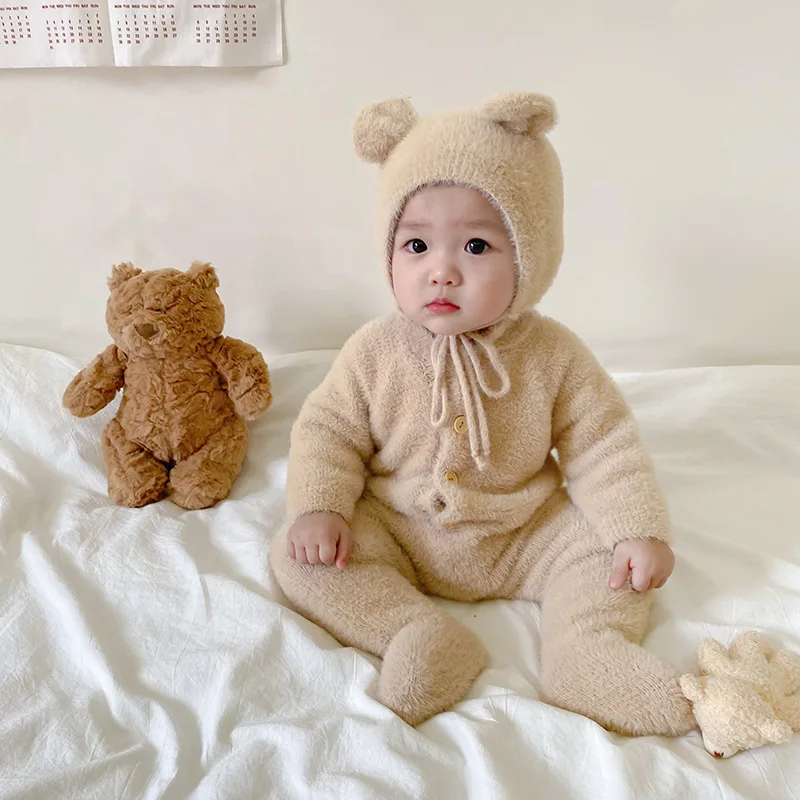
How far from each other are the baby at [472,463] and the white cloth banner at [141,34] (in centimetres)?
37

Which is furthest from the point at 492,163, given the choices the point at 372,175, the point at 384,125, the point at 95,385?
the point at 95,385

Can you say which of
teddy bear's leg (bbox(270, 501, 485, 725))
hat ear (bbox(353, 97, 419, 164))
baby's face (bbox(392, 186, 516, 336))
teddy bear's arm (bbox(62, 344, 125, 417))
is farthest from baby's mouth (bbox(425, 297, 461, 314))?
teddy bear's arm (bbox(62, 344, 125, 417))

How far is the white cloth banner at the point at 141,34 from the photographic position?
108 centimetres

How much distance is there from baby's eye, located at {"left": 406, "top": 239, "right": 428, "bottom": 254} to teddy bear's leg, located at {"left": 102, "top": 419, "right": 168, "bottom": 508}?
51 cm

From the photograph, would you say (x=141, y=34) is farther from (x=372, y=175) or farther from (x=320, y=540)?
(x=320, y=540)

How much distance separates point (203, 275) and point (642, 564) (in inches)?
27.7

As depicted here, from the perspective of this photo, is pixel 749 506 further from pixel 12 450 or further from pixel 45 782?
pixel 12 450

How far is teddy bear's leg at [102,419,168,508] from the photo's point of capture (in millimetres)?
1044

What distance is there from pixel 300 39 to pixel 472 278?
559mm

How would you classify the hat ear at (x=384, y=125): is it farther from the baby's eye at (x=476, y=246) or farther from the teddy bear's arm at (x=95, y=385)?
the teddy bear's arm at (x=95, y=385)

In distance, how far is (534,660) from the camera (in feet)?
2.77

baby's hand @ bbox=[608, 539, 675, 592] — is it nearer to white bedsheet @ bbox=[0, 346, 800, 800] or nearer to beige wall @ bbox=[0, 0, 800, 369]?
white bedsheet @ bbox=[0, 346, 800, 800]

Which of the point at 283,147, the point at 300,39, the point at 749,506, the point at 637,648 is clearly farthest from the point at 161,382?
the point at 749,506

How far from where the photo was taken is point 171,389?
108 centimetres
